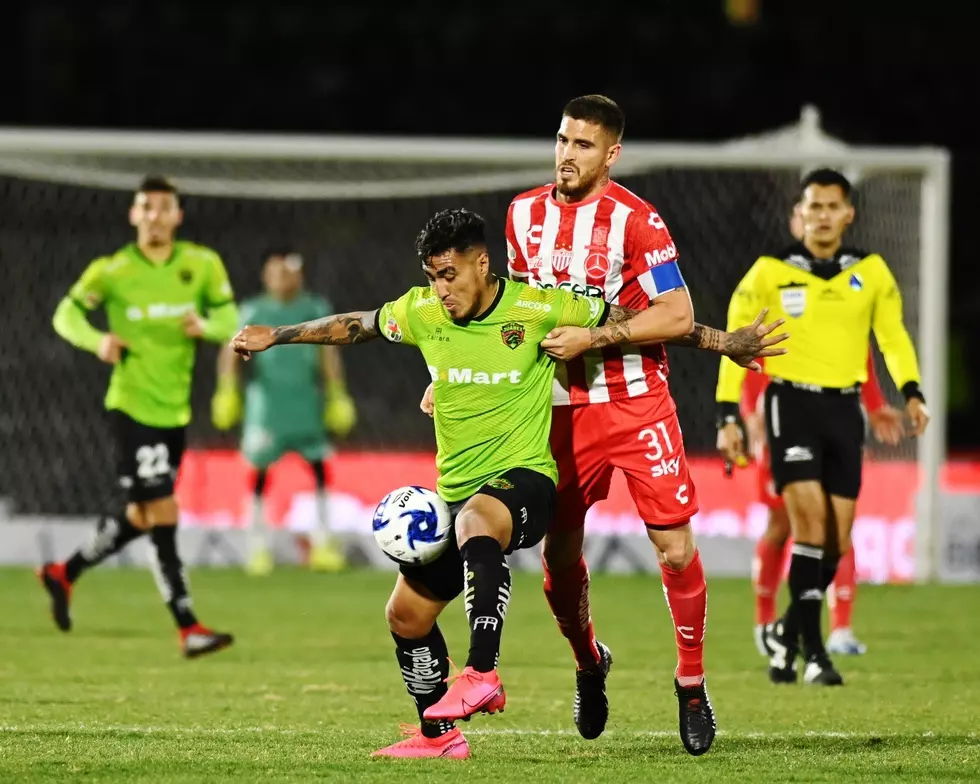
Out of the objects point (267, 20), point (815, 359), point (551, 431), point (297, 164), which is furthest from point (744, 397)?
point (267, 20)

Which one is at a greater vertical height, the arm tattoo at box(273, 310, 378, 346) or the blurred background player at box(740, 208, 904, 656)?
the arm tattoo at box(273, 310, 378, 346)

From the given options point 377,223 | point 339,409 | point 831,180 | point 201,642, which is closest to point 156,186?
point 201,642

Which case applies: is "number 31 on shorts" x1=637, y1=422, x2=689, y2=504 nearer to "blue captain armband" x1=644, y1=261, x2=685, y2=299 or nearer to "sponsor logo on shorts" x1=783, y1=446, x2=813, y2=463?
"blue captain armband" x1=644, y1=261, x2=685, y2=299

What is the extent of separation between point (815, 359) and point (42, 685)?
363cm

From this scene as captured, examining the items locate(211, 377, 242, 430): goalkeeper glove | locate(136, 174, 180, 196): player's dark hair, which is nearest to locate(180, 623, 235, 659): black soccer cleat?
locate(136, 174, 180, 196): player's dark hair

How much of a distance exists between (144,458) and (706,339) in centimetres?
411

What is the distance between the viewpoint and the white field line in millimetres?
5895

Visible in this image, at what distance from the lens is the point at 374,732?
19.6ft

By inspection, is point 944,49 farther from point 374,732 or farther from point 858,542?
point 374,732

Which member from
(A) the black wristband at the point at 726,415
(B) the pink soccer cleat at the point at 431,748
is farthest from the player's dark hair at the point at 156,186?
(B) the pink soccer cleat at the point at 431,748

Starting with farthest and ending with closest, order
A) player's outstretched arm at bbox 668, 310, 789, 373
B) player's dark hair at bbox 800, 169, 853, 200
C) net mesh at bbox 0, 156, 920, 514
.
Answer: net mesh at bbox 0, 156, 920, 514 < player's dark hair at bbox 800, 169, 853, 200 < player's outstretched arm at bbox 668, 310, 789, 373

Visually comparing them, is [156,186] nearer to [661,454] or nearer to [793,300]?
[793,300]

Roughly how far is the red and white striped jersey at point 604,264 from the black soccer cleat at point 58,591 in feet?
14.8

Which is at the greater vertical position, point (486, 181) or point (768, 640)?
point (486, 181)
